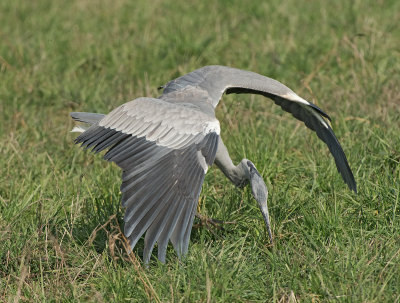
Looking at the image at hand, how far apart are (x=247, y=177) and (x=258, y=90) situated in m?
0.80

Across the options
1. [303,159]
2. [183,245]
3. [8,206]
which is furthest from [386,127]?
[8,206]

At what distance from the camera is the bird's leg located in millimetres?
4504

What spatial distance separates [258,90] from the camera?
533 cm

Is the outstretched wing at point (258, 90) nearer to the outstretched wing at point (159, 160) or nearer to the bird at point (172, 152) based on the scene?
the bird at point (172, 152)

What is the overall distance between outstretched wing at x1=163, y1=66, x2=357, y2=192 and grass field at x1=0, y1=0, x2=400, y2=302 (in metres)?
0.26

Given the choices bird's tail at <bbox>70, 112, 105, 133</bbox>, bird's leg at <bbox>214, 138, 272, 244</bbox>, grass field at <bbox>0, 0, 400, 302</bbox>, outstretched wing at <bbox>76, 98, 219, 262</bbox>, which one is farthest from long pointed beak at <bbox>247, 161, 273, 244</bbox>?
bird's tail at <bbox>70, 112, 105, 133</bbox>

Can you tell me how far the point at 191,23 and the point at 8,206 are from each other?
433 cm

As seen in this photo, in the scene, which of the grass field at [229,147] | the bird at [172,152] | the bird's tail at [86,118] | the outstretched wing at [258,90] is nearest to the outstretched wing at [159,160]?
the bird at [172,152]

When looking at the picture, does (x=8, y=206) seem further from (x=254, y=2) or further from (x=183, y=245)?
(x=254, y=2)

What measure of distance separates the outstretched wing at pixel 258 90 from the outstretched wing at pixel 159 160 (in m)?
0.67

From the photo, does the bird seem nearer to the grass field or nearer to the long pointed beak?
the long pointed beak

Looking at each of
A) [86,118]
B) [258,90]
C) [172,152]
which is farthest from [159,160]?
[258,90]

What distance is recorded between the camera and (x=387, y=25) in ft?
26.9

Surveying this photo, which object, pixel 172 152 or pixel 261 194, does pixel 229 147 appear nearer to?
pixel 261 194
